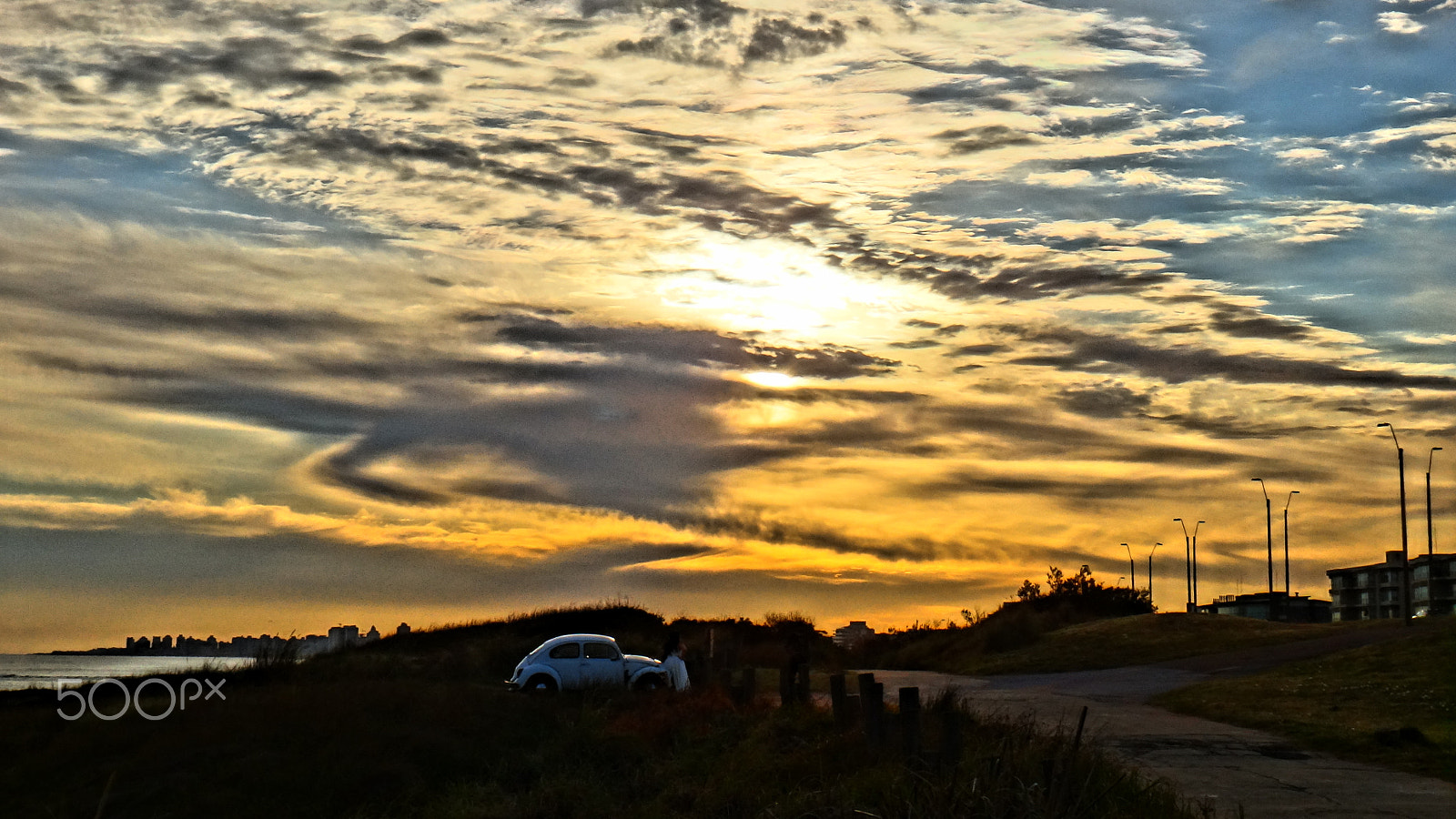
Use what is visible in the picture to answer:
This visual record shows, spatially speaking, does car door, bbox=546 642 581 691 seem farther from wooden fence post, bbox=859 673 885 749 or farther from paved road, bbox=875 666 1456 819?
wooden fence post, bbox=859 673 885 749

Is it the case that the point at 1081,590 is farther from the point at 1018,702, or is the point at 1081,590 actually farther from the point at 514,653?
the point at 1018,702

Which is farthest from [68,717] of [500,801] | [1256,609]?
[1256,609]

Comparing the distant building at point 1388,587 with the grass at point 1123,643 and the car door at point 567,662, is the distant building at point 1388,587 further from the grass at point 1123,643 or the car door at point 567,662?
the car door at point 567,662

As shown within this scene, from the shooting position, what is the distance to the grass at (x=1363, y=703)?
20219 millimetres

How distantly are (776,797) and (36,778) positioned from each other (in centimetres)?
1401

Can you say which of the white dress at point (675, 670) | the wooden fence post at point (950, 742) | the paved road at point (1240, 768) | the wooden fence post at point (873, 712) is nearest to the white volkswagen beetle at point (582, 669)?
the white dress at point (675, 670)

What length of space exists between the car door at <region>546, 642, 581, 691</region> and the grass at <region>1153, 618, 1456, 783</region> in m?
13.8

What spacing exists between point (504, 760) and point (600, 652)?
958 centimetres

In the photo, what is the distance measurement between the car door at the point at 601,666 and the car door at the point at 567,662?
13 cm

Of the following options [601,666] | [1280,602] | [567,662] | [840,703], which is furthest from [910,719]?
[1280,602]

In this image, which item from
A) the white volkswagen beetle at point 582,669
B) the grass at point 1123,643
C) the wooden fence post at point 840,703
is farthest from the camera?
the grass at point 1123,643

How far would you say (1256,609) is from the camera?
156 meters

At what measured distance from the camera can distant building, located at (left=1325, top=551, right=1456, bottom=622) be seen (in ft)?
461

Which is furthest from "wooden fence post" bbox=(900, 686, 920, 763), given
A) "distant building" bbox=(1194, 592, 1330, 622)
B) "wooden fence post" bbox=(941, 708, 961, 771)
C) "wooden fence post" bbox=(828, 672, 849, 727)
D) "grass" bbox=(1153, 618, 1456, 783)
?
"distant building" bbox=(1194, 592, 1330, 622)
